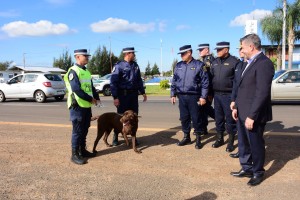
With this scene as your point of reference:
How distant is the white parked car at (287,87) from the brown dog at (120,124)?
9.95 m

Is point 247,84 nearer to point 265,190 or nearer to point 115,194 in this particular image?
point 265,190

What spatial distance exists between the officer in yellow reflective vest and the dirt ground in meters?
0.35

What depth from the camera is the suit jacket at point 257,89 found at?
13.6ft

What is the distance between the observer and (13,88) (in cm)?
1836

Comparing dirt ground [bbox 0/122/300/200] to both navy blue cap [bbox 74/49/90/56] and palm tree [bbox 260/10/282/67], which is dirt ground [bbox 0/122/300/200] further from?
palm tree [bbox 260/10/282/67]

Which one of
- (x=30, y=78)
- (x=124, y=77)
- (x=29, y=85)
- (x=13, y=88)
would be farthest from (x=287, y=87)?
(x=13, y=88)

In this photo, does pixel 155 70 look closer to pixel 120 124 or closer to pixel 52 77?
pixel 52 77

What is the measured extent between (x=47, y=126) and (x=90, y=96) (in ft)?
12.8

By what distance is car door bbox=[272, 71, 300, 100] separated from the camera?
14180 millimetres

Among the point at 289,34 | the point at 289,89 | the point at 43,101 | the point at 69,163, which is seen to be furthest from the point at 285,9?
the point at 69,163

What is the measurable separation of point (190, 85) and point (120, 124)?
57.1 inches

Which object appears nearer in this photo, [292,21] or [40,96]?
[40,96]

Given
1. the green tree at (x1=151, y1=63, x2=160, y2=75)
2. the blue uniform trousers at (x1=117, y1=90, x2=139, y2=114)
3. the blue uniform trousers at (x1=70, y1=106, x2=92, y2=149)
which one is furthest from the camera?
the green tree at (x1=151, y1=63, x2=160, y2=75)

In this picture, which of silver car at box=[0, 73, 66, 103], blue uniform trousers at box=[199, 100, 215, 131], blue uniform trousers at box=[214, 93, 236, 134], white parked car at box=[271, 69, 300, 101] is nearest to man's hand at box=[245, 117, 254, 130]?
blue uniform trousers at box=[214, 93, 236, 134]
